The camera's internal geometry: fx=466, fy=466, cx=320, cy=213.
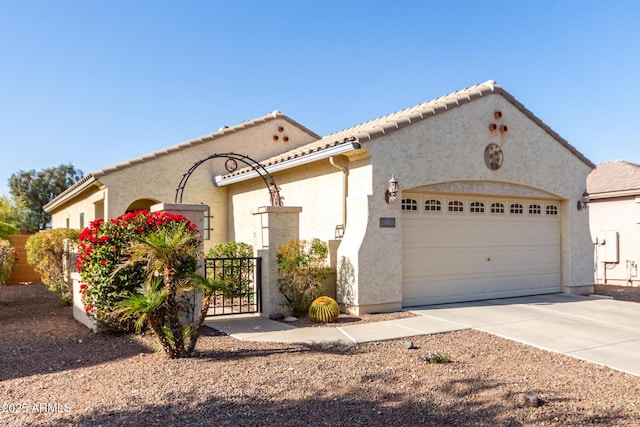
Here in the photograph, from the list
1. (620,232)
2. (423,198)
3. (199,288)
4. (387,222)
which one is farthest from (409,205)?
(620,232)

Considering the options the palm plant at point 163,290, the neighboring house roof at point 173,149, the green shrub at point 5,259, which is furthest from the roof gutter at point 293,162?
the green shrub at point 5,259

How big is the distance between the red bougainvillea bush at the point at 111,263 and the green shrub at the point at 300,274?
7.37 ft

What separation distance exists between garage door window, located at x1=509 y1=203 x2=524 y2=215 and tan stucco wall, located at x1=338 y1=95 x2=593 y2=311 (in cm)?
65

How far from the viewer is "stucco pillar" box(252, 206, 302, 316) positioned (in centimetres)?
952

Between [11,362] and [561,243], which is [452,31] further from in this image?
[11,362]

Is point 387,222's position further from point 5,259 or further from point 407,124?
point 5,259

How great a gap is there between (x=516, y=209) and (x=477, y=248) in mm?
1870

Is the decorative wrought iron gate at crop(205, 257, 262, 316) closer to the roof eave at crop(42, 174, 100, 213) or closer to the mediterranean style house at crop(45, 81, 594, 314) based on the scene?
the mediterranean style house at crop(45, 81, 594, 314)

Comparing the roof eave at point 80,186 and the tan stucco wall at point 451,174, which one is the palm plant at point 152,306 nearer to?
the tan stucco wall at point 451,174

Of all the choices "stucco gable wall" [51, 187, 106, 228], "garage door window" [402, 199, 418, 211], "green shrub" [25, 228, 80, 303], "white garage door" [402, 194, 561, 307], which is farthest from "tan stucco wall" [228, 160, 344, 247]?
"green shrub" [25, 228, 80, 303]

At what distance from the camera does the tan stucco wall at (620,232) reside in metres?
16.5

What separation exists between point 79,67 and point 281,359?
12415 millimetres

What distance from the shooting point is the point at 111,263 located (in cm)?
779

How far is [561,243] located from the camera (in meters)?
13.6
